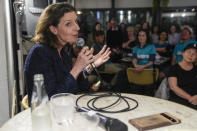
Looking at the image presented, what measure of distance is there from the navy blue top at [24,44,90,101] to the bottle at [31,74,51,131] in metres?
0.43

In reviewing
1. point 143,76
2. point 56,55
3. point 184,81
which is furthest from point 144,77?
point 56,55

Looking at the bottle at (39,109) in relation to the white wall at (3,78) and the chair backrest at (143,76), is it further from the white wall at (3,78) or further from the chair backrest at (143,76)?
the chair backrest at (143,76)

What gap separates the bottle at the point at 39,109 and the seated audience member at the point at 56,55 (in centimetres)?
43

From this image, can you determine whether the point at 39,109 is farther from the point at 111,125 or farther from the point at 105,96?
the point at 105,96

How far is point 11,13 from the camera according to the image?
7.38ft

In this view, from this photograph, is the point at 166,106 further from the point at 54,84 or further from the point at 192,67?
the point at 192,67

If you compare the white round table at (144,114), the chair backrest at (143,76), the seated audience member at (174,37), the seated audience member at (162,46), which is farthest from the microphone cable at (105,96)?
the seated audience member at (174,37)

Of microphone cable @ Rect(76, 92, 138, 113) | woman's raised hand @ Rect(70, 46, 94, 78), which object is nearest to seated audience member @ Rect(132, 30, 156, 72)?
microphone cable @ Rect(76, 92, 138, 113)

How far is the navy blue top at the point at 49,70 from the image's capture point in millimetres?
1387

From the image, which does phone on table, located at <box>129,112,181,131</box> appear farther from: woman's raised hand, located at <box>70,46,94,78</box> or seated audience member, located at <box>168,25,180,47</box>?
seated audience member, located at <box>168,25,180,47</box>

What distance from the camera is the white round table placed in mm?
1050

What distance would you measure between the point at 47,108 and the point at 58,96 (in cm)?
16

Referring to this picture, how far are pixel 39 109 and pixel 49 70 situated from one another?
54 centimetres

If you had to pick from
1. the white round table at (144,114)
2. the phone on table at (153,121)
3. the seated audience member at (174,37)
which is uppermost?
the seated audience member at (174,37)
